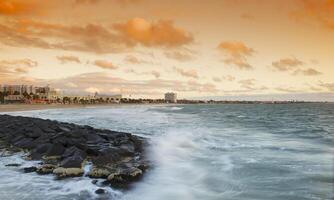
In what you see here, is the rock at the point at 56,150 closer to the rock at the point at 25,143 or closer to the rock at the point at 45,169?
the rock at the point at 45,169

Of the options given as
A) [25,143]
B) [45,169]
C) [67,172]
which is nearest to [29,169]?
[45,169]

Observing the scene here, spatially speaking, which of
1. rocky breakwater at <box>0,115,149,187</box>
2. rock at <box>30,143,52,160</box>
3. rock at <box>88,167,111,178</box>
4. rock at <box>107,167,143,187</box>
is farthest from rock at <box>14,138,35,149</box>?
rock at <box>107,167,143,187</box>

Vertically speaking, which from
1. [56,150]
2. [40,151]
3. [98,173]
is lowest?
[98,173]

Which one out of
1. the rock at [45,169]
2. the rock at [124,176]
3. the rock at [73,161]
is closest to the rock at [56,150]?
the rock at [73,161]

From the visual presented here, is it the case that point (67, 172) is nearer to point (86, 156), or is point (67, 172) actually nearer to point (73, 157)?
point (73, 157)

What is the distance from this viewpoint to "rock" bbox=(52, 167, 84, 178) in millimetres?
12148

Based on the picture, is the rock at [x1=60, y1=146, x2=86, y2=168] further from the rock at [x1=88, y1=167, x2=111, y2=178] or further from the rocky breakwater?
the rock at [x1=88, y1=167, x2=111, y2=178]

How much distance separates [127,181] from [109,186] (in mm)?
918

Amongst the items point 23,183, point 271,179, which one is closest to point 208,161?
point 271,179

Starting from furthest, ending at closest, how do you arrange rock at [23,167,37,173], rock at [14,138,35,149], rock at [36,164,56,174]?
rock at [14,138,35,149] < rock at [23,167,37,173] < rock at [36,164,56,174]

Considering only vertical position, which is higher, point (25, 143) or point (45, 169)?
point (25, 143)

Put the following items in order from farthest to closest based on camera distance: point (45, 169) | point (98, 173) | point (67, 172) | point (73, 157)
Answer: point (73, 157) → point (45, 169) → point (67, 172) → point (98, 173)

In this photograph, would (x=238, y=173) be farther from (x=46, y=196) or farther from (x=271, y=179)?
(x=46, y=196)

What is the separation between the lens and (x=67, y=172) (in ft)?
40.7
